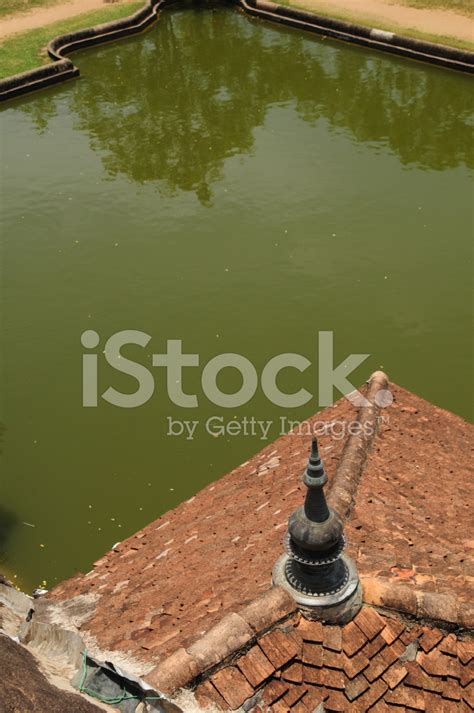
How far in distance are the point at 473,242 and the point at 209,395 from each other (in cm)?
899

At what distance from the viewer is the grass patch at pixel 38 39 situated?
32.4 meters

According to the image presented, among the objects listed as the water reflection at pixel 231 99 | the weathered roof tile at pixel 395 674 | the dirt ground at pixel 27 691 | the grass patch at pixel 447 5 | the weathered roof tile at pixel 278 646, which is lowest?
the water reflection at pixel 231 99

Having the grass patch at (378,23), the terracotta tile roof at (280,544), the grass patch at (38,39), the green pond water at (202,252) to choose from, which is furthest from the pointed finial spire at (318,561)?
the grass patch at (38,39)

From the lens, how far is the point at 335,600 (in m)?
6.46

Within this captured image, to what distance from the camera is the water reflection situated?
25.3m

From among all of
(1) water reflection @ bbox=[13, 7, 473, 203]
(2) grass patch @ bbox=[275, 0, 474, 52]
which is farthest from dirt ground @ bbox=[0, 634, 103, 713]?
(2) grass patch @ bbox=[275, 0, 474, 52]

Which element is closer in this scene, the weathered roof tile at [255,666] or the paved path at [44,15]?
the weathered roof tile at [255,666]

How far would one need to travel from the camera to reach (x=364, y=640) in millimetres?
6508

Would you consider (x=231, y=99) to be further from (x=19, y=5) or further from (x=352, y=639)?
(x=352, y=639)

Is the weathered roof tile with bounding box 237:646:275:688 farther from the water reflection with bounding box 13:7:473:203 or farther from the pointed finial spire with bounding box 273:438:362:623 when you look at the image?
the water reflection with bounding box 13:7:473:203

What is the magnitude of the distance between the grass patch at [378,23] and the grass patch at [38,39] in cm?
829

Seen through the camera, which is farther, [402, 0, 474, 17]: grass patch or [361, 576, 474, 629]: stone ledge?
[402, 0, 474, 17]: grass patch

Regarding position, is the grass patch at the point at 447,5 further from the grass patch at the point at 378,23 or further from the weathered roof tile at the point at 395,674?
the weathered roof tile at the point at 395,674

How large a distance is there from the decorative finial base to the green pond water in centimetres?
741
